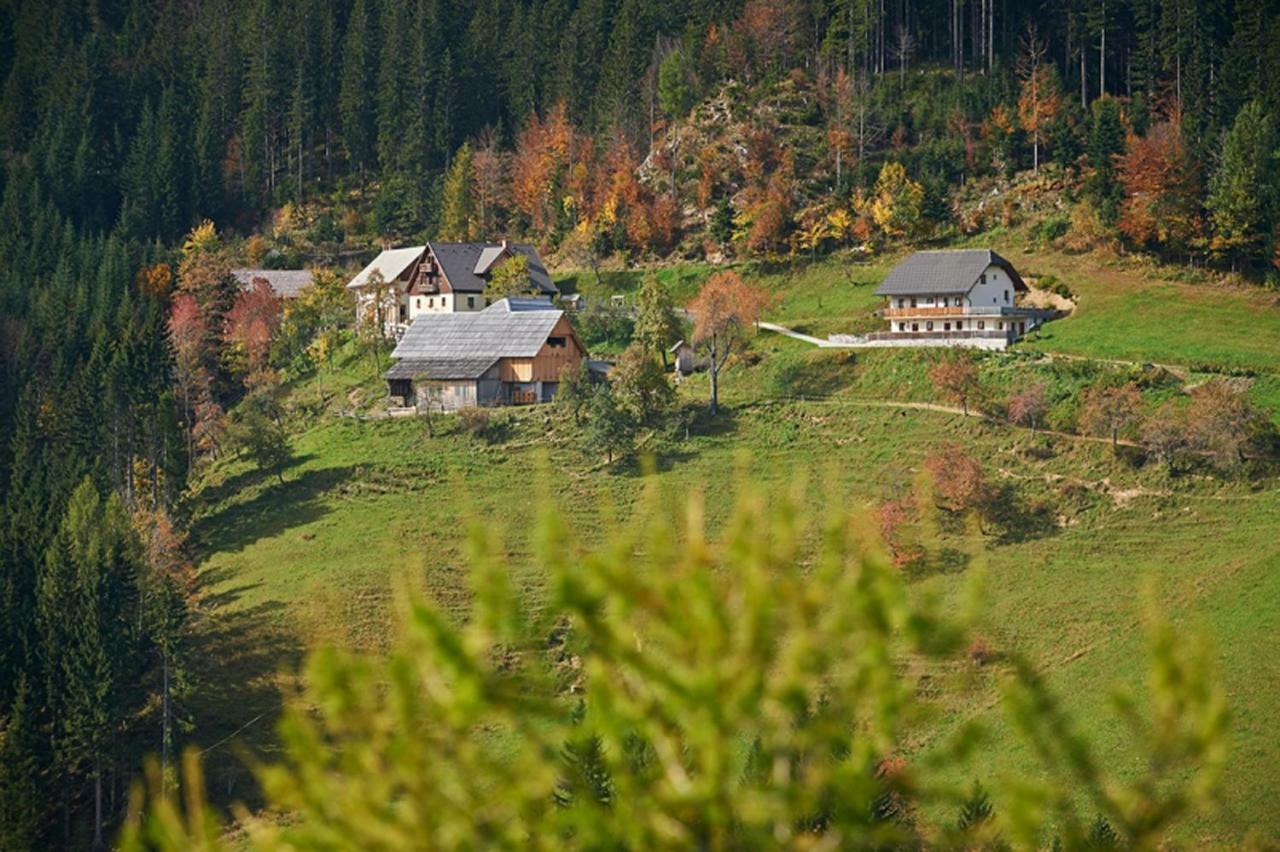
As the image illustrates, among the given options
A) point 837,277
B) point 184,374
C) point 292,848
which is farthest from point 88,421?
point 292,848

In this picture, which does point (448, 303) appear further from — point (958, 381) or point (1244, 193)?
point (1244, 193)

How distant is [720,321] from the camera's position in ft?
238

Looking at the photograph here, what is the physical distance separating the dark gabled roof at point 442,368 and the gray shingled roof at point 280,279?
91.4ft

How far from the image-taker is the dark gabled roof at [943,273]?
249 feet

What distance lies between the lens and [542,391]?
7644 centimetres

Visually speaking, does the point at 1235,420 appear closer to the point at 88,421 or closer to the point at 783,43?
the point at 88,421

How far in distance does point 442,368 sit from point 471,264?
18485 millimetres

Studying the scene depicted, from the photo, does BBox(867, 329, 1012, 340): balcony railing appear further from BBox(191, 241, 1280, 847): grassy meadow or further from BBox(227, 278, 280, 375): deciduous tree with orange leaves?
BBox(227, 278, 280, 375): deciduous tree with orange leaves

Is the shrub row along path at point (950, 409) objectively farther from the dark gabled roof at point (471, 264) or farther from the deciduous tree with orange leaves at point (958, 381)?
the dark gabled roof at point (471, 264)

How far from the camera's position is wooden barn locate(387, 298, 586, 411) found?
248ft

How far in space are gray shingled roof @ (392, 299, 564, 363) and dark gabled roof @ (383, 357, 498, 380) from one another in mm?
424

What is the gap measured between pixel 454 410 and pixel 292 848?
65.6m

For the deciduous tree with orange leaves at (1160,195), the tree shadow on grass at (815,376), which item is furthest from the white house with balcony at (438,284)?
the deciduous tree with orange leaves at (1160,195)

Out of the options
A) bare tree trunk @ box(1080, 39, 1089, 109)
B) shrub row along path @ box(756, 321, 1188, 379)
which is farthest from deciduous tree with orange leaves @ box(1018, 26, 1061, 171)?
shrub row along path @ box(756, 321, 1188, 379)
